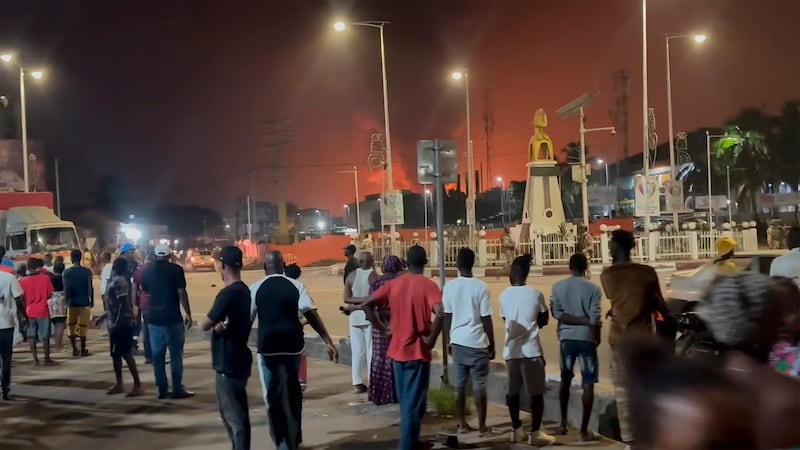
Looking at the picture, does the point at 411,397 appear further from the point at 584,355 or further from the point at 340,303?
the point at 340,303

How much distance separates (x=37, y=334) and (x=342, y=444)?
7.41 m

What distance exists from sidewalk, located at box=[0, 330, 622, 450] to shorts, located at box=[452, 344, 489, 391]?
1.92ft

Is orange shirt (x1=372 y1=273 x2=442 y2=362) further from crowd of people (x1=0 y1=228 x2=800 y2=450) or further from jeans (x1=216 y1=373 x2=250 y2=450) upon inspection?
jeans (x1=216 y1=373 x2=250 y2=450)

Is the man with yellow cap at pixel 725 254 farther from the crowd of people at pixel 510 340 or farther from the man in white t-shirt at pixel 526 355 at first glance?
the man in white t-shirt at pixel 526 355

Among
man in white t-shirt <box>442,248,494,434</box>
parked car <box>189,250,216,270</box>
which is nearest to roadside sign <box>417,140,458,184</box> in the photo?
man in white t-shirt <box>442,248,494,434</box>

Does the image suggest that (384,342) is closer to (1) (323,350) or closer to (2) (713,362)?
(1) (323,350)

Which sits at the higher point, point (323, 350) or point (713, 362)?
point (713, 362)

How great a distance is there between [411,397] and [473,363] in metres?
0.80

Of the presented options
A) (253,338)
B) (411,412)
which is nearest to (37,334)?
(253,338)

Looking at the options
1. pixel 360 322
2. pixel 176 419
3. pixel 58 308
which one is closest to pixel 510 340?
pixel 360 322

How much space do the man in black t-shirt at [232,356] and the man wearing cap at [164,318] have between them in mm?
3232

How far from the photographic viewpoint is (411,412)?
601cm

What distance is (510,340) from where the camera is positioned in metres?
6.55

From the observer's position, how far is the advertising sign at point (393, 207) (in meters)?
25.4
